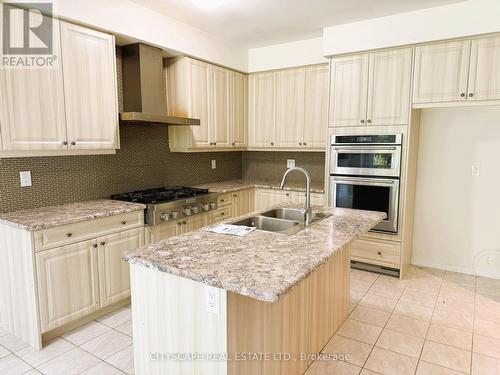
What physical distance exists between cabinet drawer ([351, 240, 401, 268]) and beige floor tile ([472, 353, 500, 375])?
1.34 meters

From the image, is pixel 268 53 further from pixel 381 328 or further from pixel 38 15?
pixel 381 328

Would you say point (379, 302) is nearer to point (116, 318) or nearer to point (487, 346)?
point (487, 346)

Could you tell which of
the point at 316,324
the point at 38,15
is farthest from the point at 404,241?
the point at 38,15

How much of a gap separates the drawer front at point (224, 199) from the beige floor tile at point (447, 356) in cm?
241

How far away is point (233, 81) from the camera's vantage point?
14.4ft

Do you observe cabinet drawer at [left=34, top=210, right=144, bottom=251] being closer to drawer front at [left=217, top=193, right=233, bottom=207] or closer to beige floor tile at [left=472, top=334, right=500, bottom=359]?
drawer front at [left=217, top=193, right=233, bottom=207]

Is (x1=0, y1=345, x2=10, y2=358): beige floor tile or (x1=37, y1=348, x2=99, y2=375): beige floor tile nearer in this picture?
(x1=37, y1=348, x2=99, y2=375): beige floor tile

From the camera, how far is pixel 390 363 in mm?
2232

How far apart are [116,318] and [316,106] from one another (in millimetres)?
3124

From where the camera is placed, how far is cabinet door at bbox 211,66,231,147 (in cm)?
412

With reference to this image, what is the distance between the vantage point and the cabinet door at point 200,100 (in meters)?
3.78

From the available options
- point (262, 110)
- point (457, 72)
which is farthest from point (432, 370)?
A: point (262, 110)

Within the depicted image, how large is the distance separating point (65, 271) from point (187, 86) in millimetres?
2220

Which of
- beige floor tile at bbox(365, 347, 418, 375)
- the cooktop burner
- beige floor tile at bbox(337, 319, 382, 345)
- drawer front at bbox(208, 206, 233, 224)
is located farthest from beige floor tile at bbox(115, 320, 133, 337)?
beige floor tile at bbox(365, 347, 418, 375)
